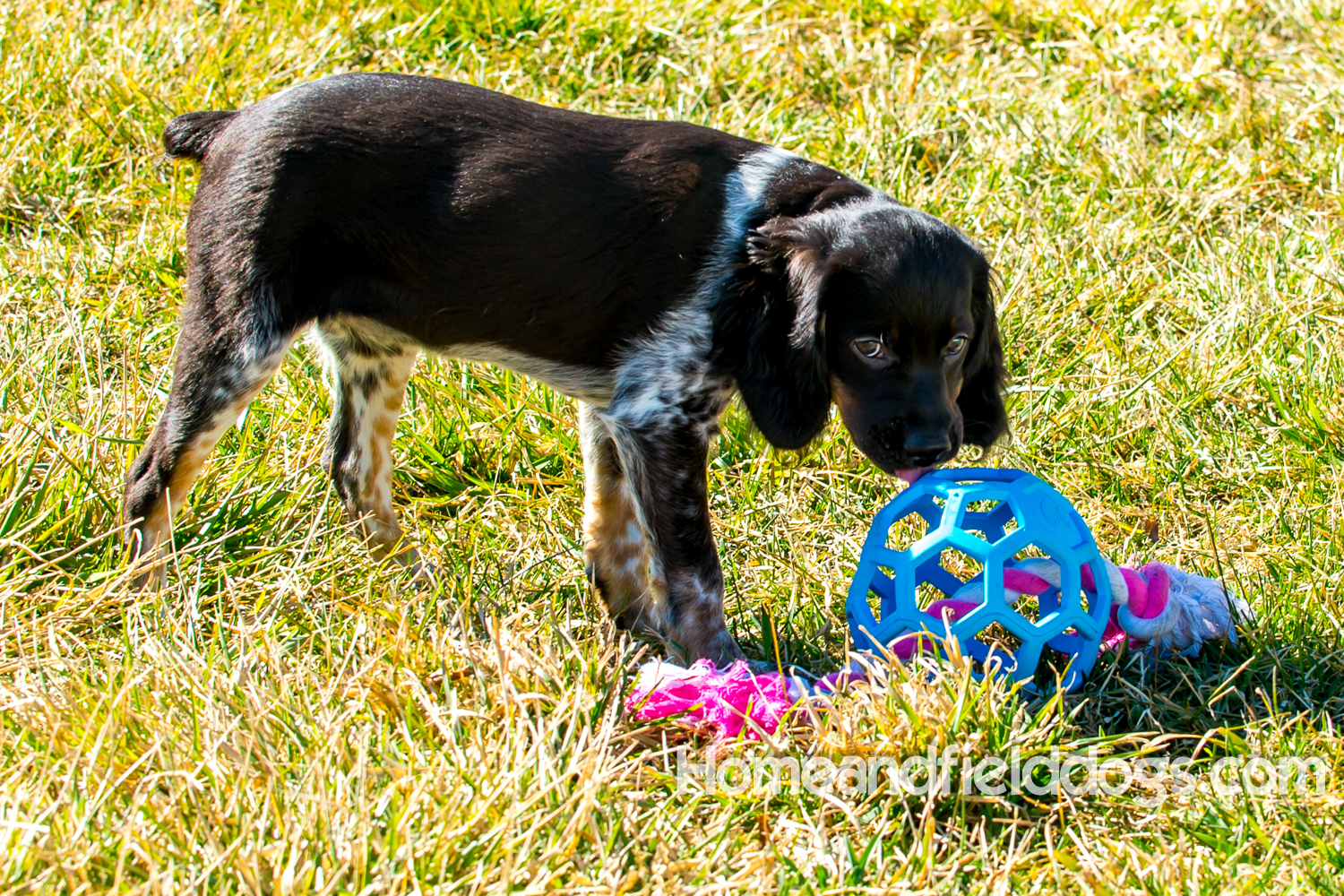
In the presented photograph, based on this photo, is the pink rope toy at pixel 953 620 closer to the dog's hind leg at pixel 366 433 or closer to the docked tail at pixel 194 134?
the dog's hind leg at pixel 366 433

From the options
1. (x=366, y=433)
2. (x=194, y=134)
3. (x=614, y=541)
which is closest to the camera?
(x=194, y=134)

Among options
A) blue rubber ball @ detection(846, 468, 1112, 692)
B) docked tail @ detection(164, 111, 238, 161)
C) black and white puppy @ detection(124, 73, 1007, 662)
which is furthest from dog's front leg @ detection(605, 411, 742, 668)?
docked tail @ detection(164, 111, 238, 161)

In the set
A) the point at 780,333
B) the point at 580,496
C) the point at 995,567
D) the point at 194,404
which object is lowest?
the point at 580,496

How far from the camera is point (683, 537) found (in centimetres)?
301

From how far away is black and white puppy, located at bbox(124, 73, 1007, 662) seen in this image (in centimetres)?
285

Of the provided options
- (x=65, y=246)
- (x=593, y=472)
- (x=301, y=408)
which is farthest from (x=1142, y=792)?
(x=65, y=246)

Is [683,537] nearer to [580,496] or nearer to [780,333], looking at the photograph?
[780,333]

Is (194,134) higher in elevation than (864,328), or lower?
higher

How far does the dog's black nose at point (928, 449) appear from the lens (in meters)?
2.73

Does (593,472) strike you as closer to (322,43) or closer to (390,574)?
(390,574)

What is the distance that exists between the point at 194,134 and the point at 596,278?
1026 millimetres

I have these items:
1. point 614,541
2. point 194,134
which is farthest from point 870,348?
point 194,134

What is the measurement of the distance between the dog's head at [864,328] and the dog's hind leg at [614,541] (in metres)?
0.50

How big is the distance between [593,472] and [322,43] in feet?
10.1
